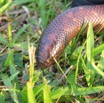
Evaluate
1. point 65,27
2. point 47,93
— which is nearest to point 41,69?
point 65,27

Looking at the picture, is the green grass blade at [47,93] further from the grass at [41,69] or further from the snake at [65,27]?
the snake at [65,27]

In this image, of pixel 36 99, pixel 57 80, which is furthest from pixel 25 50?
pixel 36 99

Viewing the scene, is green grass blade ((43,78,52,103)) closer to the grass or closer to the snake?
the grass

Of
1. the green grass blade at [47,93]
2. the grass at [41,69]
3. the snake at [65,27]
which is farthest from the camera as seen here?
the snake at [65,27]

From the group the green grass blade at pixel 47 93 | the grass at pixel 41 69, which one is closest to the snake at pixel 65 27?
the grass at pixel 41 69

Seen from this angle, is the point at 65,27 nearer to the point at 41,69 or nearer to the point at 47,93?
the point at 41,69

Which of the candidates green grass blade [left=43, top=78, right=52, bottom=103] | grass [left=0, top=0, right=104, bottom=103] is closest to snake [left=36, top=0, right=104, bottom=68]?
grass [left=0, top=0, right=104, bottom=103]
